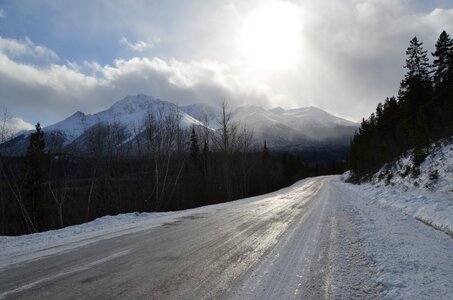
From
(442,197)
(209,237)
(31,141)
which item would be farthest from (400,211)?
(31,141)

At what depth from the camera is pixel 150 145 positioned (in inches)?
1355

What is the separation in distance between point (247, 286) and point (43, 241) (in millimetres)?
7256

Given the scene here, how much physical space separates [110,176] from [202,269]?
37.4 m

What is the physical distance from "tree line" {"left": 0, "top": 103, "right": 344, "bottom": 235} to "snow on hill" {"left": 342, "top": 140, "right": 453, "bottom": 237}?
65.7 ft

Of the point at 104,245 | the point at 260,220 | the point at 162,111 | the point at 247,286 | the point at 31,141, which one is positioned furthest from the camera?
the point at 162,111

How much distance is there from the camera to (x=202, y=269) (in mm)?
6141

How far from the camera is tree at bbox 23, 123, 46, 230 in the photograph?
35.4 meters

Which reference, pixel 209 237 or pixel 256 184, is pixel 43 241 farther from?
pixel 256 184

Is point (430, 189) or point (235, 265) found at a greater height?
point (430, 189)

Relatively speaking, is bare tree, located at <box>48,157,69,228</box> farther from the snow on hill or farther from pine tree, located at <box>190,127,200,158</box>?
the snow on hill

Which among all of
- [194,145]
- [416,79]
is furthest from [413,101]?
[194,145]

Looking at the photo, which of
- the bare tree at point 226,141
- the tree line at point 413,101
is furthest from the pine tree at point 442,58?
the bare tree at point 226,141

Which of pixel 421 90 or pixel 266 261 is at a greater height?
pixel 421 90

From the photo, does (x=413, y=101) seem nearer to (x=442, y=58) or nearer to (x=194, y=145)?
(x=442, y=58)
